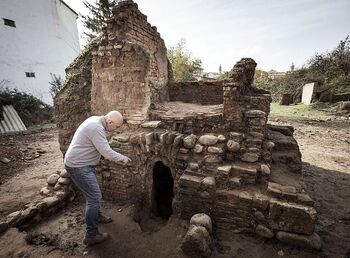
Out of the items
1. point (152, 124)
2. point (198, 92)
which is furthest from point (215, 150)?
point (198, 92)

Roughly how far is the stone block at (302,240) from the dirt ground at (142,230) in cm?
8

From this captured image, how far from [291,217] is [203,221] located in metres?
1.19

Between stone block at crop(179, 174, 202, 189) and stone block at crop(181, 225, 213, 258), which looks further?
stone block at crop(179, 174, 202, 189)

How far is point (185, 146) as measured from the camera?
375 centimetres

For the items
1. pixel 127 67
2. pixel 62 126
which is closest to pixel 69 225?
pixel 62 126

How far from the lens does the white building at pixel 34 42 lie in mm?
13711

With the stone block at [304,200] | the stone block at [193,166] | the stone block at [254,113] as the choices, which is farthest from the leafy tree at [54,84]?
the stone block at [304,200]

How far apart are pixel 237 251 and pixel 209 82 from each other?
5.07 m

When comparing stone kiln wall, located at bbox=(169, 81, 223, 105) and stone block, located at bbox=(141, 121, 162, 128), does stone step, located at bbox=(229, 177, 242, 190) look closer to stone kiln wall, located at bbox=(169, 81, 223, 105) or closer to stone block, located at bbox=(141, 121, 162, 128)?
stone block, located at bbox=(141, 121, 162, 128)

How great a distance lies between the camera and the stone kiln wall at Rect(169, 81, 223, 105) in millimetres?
6809

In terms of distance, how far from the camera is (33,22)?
49.3 ft

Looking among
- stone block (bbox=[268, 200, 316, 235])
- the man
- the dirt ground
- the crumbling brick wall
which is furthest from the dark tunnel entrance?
stone block (bbox=[268, 200, 316, 235])

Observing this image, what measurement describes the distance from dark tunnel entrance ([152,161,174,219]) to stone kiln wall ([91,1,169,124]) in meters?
1.24

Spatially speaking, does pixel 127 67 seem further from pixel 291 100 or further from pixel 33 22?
pixel 291 100
